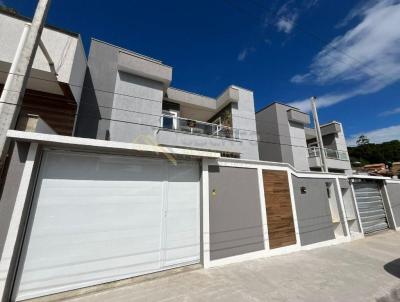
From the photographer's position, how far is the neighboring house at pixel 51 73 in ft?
17.8

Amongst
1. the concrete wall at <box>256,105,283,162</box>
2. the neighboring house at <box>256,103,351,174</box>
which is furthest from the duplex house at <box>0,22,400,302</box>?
the concrete wall at <box>256,105,283,162</box>

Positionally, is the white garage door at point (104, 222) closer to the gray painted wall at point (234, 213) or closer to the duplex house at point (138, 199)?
the duplex house at point (138, 199)

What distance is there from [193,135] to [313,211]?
6.83 m

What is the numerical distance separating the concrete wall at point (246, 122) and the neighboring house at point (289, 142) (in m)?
2.69

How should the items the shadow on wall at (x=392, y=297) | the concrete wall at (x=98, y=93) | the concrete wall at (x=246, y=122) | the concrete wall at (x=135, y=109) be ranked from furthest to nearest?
the concrete wall at (x=246, y=122), the concrete wall at (x=135, y=109), the concrete wall at (x=98, y=93), the shadow on wall at (x=392, y=297)

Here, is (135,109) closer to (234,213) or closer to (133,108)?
(133,108)

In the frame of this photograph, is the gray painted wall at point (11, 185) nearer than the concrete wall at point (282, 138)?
Yes

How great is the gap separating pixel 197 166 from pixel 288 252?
4988 mm

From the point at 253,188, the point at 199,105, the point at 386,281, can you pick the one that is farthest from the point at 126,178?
the point at 199,105

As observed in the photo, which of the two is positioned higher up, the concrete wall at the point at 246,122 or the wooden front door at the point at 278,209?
the concrete wall at the point at 246,122

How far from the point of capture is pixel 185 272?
526cm

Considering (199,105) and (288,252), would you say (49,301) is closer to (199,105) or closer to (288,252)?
(288,252)

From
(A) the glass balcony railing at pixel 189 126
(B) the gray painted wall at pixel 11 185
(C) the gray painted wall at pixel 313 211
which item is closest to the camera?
(B) the gray painted wall at pixel 11 185

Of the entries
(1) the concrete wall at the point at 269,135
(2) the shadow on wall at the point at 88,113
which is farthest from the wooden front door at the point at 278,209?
(1) the concrete wall at the point at 269,135
